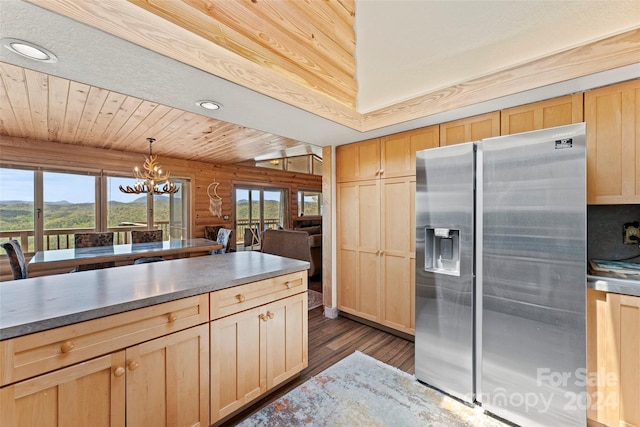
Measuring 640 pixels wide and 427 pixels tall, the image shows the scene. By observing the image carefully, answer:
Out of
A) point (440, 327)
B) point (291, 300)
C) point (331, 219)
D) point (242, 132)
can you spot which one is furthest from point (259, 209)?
point (440, 327)

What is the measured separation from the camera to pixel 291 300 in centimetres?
201

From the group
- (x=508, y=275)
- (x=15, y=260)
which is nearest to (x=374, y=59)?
(x=508, y=275)

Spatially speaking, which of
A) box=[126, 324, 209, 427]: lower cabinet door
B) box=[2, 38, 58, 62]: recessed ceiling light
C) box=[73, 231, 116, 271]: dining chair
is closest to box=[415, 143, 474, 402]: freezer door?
box=[126, 324, 209, 427]: lower cabinet door

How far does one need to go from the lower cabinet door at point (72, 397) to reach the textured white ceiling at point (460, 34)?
2.69 meters

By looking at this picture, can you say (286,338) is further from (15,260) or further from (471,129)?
(15,260)

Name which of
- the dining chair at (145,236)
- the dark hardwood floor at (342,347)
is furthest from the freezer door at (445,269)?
the dining chair at (145,236)

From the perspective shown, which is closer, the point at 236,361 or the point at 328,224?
the point at 236,361

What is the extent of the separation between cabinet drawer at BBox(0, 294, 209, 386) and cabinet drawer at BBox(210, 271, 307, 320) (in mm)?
115

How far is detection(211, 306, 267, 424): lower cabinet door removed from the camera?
1.56m

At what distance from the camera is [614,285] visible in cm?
148

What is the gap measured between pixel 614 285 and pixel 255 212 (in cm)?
694

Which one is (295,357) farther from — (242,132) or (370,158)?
(242,132)

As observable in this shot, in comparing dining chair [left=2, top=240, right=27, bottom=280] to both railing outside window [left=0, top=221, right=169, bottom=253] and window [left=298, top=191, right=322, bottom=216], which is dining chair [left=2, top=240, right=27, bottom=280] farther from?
window [left=298, top=191, right=322, bottom=216]

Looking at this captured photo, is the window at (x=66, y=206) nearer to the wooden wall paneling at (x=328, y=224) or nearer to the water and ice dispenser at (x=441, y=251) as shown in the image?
the wooden wall paneling at (x=328, y=224)
